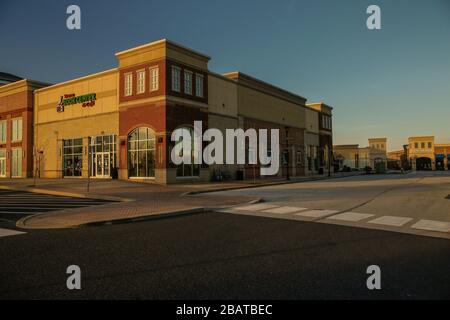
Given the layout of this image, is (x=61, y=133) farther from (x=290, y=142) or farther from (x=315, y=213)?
(x=315, y=213)

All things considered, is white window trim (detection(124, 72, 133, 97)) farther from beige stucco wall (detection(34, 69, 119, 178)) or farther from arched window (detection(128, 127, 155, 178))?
arched window (detection(128, 127, 155, 178))

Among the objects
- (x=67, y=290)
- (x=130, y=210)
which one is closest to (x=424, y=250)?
(x=67, y=290)

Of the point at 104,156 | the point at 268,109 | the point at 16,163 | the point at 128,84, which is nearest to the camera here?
the point at 128,84

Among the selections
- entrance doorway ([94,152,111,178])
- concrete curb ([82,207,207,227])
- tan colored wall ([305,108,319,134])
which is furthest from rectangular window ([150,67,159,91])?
tan colored wall ([305,108,319,134])

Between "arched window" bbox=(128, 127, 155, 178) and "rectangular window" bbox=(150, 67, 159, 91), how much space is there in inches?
142

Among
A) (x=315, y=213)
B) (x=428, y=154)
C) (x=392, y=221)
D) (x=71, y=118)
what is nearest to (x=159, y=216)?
(x=315, y=213)

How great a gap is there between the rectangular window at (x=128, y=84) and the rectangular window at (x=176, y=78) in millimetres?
4340

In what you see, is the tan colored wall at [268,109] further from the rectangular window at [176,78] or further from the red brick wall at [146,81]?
the red brick wall at [146,81]

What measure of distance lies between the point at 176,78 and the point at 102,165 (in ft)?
38.7

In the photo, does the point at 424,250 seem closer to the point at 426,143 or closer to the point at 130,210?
the point at 130,210

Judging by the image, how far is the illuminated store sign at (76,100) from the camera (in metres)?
33.6

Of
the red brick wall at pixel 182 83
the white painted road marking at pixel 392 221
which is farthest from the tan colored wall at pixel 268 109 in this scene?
the white painted road marking at pixel 392 221

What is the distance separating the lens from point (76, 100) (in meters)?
34.9

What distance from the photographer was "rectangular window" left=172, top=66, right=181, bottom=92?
28.3 meters
